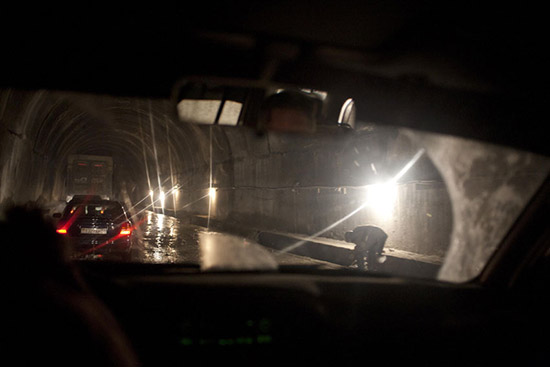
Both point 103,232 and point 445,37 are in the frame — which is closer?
point 445,37

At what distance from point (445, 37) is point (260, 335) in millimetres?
2440

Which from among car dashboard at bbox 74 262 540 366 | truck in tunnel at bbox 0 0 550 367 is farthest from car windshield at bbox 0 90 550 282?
car dashboard at bbox 74 262 540 366

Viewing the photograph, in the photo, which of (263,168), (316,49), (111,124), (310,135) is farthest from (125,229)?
(111,124)

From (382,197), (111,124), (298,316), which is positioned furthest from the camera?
(111,124)

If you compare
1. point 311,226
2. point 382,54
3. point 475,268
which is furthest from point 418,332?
point 311,226

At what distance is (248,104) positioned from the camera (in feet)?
12.1

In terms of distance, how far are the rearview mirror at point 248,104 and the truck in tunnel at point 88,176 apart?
112ft

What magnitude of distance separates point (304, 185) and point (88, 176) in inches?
978

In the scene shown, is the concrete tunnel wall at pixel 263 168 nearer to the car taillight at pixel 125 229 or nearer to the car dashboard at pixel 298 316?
the car dashboard at pixel 298 316

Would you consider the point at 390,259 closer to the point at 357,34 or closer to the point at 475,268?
the point at 475,268

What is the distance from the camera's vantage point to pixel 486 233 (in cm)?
357

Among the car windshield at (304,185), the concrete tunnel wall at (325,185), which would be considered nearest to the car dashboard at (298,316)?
the car windshield at (304,185)

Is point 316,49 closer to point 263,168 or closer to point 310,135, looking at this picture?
point 310,135

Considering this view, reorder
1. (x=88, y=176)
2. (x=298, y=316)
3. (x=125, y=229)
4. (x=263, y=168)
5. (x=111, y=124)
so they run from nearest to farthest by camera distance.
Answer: (x=298, y=316) → (x=125, y=229) → (x=263, y=168) → (x=111, y=124) → (x=88, y=176)
